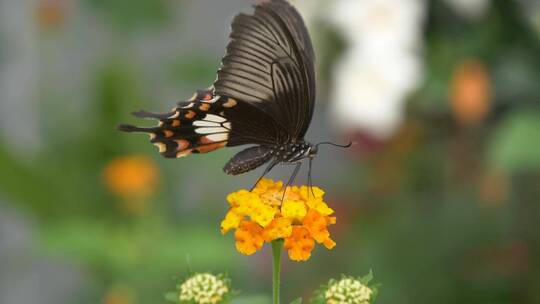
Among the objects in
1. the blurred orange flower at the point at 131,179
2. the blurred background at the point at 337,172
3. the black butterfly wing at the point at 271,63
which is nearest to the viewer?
the black butterfly wing at the point at 271,63

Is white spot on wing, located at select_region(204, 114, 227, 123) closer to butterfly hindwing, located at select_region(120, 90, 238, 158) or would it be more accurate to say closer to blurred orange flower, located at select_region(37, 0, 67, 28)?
butterfly hindwing, located at select_region(120, 90, 238, 158)

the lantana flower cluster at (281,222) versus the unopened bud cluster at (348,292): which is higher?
the lantana flower cluster at (281,222)

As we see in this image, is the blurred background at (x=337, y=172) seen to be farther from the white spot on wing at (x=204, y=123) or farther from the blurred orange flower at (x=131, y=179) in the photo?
the white spot on wing at (x=204, y=123)

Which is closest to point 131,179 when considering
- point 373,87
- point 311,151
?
point 373,87

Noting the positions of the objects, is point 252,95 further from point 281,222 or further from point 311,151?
point 281,222

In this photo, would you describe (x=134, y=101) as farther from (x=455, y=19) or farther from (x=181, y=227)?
(x=455, y=19)

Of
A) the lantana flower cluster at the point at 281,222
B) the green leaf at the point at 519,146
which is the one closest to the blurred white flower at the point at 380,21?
the green leaf at the point at 519,146

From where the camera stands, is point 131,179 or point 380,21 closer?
point 380,21
